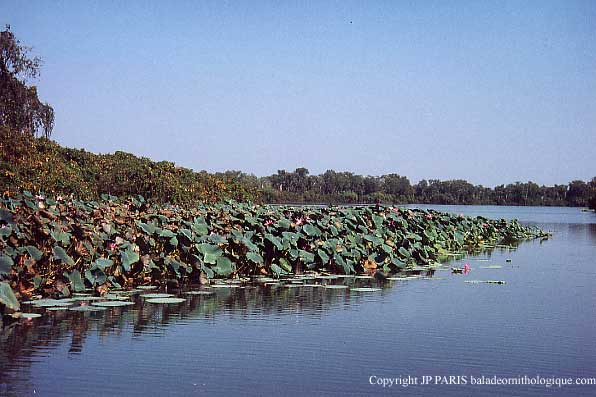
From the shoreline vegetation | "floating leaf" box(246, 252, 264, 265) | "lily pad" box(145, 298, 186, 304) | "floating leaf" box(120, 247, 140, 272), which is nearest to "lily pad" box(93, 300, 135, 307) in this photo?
"lily pad" box(145, 298, 186, 304)

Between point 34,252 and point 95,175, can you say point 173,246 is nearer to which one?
point 34,252

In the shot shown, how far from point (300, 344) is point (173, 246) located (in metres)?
3.66

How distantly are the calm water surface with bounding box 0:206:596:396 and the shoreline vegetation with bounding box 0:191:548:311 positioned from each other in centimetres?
85

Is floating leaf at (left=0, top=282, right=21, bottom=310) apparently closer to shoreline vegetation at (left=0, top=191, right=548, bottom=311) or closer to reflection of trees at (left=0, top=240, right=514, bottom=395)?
shoreline vegetation at (left=0, top=191, right=548, bottom=311)

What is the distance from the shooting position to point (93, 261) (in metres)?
7.11

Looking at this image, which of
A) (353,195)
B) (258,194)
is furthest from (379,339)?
(353,195)

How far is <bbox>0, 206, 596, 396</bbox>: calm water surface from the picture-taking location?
391 cm

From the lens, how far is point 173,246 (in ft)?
27.0

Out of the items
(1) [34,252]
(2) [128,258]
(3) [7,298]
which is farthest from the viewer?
(2) [128,258]

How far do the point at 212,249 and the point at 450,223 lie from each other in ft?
31.8

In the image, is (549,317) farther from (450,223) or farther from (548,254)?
(450,223)

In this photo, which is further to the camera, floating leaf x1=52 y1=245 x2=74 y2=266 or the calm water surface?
floating leaf x1=52 y1=245 x2=74 y2=266

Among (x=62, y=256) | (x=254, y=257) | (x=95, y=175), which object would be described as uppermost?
(x=95, y=175)

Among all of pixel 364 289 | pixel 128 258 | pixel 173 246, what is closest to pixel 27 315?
pixel 128 258
